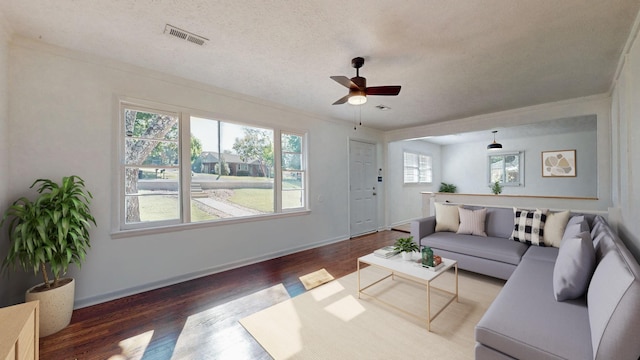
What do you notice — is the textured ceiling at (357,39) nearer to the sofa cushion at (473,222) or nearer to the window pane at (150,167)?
the window pane at (150,167)

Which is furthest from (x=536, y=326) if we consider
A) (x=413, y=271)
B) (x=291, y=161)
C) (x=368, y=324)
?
(x=291, y=161)

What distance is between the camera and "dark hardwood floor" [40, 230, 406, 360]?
1794 millimetres

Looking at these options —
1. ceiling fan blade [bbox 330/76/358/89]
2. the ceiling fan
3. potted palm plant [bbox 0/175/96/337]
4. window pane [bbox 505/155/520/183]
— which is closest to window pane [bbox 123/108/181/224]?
potted palm plant [bbox 0/175/96/337]

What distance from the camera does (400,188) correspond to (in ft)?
21.8

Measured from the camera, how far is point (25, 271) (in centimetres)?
218

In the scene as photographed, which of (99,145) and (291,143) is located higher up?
→ (291,143)

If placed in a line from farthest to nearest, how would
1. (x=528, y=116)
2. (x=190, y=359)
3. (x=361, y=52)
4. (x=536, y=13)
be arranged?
(x=528, y=116), (x=361, y=52), (x=536, y=13), (x=190, y=359)

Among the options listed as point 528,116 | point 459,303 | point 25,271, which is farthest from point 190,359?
point 528,116

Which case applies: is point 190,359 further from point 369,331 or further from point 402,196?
point 402,196


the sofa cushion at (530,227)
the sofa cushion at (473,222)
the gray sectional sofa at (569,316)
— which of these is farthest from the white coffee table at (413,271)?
the sofa cushion at (530,227)

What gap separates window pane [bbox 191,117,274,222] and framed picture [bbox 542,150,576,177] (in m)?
7.58

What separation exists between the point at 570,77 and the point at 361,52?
278cm

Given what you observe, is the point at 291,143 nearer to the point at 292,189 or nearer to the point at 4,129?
the point at 292,189

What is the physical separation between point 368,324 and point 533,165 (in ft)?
24.9
